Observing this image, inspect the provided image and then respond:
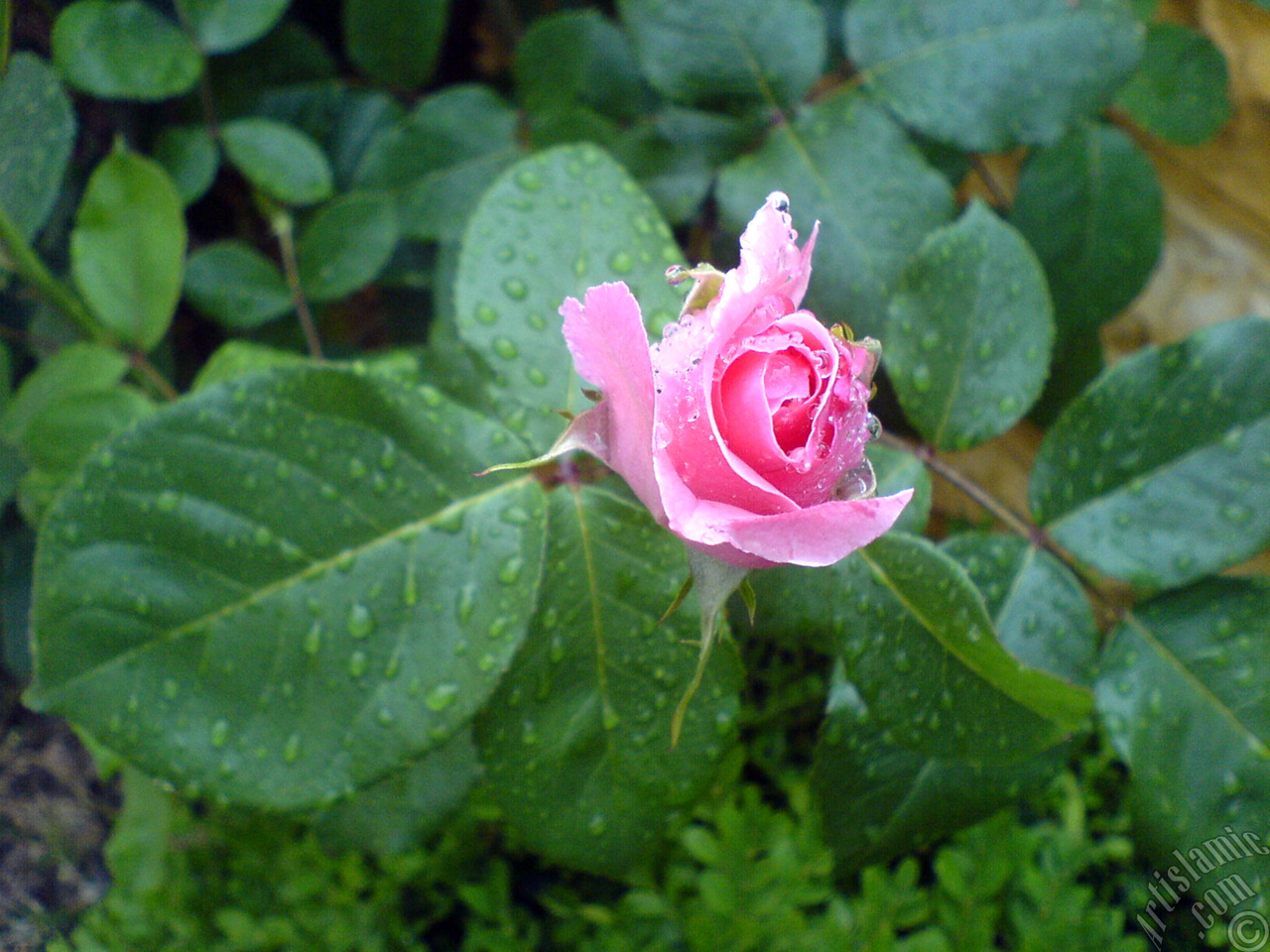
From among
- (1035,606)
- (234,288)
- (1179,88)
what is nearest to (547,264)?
(1035,606)

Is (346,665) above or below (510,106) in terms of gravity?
Answer: below

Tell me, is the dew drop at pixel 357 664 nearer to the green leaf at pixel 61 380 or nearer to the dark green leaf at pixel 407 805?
the dark green leaf at pixel 407 805

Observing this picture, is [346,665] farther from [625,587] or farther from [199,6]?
[199,6]

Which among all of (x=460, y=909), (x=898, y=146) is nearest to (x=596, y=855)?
(x=460, y=909)

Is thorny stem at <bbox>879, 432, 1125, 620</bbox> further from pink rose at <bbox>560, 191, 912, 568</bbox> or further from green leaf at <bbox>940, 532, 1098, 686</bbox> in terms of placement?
pink rose at <bbox>560, 191, 912, 568</bbox>

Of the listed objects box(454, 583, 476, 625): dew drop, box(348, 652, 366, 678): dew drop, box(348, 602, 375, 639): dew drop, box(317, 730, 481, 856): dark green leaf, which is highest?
box(454, 583, 476, 625): dew drop

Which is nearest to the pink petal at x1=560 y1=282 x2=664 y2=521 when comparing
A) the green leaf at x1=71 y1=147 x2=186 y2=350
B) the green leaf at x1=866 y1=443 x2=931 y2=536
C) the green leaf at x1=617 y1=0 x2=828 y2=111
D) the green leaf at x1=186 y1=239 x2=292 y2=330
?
the green leaf at x1=866 y1=443 x2=931 y2=536

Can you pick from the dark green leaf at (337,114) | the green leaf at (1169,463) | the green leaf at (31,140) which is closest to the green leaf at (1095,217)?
the green leaf at (1169,463)
